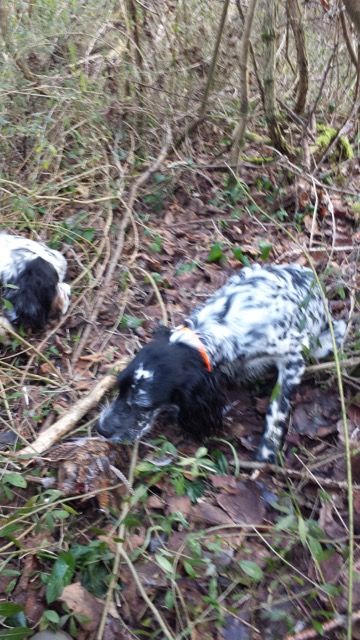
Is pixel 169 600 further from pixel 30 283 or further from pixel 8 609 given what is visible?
pixel 30 283

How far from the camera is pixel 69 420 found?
3158mm

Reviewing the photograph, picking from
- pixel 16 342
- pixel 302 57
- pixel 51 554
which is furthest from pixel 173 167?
pixel 51 554

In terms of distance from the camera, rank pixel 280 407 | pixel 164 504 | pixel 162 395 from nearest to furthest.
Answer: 1. pixel 164 504
2. pixel 162 395
3. pixel 280 407

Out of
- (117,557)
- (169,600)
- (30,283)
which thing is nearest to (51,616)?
(117,557)

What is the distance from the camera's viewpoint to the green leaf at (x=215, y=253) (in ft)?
15.3

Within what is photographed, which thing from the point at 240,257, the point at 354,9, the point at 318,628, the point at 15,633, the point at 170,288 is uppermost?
the point at 354,9

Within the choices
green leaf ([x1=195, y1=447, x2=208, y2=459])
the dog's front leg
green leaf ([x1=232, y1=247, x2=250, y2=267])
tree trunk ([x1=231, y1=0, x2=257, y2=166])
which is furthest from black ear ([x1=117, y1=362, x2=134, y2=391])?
tree trunk ([x1=231, y1=0, x2=257, y2=166])

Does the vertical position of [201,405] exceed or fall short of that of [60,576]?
it exceeds it

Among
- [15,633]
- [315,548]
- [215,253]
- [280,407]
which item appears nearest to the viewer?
[15,633]


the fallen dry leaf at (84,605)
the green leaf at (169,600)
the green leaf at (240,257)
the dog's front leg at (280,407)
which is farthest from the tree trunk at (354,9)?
the fallen dry leaf at (84,605)

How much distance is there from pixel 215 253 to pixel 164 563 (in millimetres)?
2626

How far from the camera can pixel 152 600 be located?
251 centimetres

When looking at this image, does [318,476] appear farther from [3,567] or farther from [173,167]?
[173,167]

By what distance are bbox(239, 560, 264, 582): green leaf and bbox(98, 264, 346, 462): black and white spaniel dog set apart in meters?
0.71
